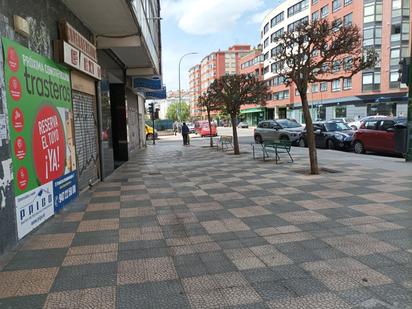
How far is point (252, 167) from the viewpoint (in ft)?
39.9

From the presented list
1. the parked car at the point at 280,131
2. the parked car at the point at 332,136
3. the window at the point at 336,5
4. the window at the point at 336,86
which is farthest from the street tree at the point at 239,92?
the window at the point at 336,5

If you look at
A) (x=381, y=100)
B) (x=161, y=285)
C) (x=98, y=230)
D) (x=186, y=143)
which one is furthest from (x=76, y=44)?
(x=381, y=100)

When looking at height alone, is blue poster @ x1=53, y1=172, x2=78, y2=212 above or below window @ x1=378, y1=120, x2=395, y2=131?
below

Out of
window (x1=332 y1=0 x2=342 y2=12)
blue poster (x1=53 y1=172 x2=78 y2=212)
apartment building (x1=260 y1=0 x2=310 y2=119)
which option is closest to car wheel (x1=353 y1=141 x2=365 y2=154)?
blue poster (x1=53 y1=172 x2=78 y2=212)

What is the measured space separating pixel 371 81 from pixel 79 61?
1799 inches

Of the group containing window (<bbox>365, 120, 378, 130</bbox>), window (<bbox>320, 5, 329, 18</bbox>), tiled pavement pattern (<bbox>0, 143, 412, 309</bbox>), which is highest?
window (<bbox>320, 5, 329, 18</bbox>)

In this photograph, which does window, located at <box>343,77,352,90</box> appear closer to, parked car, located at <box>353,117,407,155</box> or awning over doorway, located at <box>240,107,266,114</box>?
awning over doorway, located at <box>240,107,266,114</box>

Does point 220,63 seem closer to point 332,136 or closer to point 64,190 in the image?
point 332,136

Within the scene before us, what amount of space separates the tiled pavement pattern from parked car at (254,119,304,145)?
552 inches

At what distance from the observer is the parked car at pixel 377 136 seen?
15.1 meters

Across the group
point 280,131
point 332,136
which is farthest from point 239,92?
point 280,131

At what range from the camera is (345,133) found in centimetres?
1902

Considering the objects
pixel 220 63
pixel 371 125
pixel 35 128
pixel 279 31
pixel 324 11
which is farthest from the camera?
pixel 220 63

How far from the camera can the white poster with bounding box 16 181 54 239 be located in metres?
5.01
